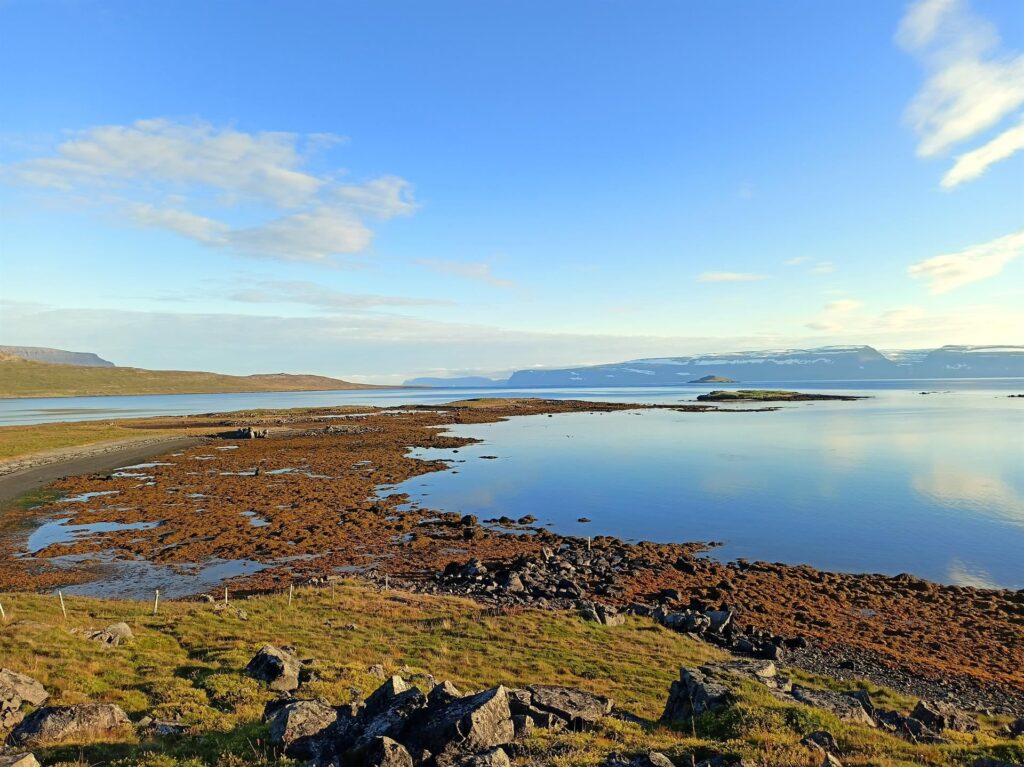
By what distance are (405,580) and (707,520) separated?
89.7ft

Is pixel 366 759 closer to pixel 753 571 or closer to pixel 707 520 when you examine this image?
pixel 753 571

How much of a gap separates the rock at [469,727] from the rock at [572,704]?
185 cm

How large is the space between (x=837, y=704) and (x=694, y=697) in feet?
16.4

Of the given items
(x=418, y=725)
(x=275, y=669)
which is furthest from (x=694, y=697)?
(x=275, y=669)

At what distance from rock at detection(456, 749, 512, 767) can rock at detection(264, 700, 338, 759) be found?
3.53 meters

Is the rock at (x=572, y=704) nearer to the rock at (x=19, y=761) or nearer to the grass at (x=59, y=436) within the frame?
the rock at (x=19, y=761)

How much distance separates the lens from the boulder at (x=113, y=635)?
64.5 feet

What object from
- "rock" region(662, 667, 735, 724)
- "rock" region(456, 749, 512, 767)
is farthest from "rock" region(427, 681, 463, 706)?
"rock" region(662, 667, 735, 724)

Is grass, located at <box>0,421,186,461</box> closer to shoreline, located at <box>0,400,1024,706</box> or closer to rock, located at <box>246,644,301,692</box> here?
shoreline, located at <box>0,400,1024,706</box>

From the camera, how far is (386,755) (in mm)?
10500

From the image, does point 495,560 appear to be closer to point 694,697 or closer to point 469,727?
point 694,697

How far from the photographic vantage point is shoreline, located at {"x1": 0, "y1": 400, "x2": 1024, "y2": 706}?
24391 mm

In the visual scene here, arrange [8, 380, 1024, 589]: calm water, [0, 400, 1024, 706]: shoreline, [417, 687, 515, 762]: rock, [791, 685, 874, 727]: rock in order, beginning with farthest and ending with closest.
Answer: [8, 380, 1024, 589]: calm water, [0, 400, 1024, 706]: shoreline, [791, 685, 874, 727]: rock, [417, 687, 515, 762]: rock

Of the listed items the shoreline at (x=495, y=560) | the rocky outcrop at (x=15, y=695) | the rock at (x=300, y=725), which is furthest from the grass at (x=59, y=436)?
the rock at (x=300, y=725)
